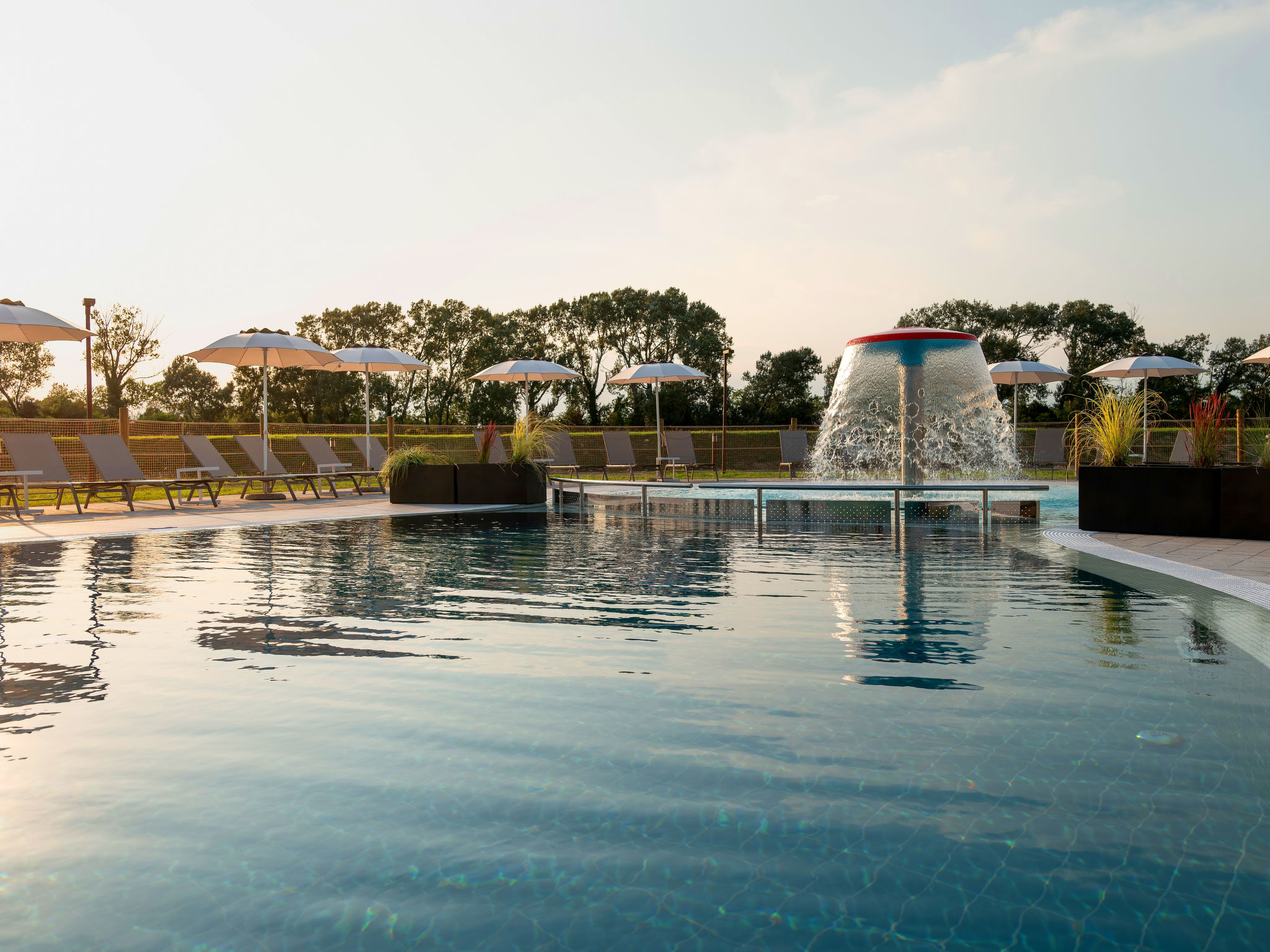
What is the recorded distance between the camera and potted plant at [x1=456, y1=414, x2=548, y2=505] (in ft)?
42.6

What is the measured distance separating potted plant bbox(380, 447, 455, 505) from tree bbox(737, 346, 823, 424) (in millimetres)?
25106

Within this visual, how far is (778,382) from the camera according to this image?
39.3 metres

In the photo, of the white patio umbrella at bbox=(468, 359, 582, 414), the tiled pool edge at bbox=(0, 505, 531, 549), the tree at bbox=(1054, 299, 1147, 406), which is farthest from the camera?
the tree at bbox=(1054, 299, 1147, 406)

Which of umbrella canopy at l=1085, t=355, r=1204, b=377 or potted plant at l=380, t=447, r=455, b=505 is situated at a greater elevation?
umbrella canopy at l=1085, t=355, r=1204, b=377

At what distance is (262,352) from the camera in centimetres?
1456

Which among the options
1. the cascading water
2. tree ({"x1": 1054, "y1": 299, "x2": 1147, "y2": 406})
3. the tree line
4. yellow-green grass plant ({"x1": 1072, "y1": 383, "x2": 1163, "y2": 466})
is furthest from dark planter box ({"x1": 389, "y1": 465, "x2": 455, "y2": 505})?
tree ({"x1": 1054, "y1": 299, "x2": 1147, "y2": 406})

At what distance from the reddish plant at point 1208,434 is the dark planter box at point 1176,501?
6.4 inches

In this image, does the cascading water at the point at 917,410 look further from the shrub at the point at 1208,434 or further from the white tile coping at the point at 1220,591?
the white tile coping at the point at 1220,591

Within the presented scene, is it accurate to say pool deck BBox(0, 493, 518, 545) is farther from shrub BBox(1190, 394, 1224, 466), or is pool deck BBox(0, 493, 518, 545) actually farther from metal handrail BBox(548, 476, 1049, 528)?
shrub BBox(1190, 394, 1224, 466)

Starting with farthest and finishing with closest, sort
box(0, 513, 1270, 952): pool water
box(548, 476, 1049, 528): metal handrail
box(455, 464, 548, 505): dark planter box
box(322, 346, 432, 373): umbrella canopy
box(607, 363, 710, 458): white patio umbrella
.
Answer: box(607, 363, 710, 458): white patio umbrella → box(322, 346, 432, 373): umbrella canopy → box(455, 464, 548, 505): dark planter box → box(548, 476, 1049, 528): metal handrail → box(0, 513, 1270, 952): pool water

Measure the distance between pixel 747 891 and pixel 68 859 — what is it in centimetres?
163

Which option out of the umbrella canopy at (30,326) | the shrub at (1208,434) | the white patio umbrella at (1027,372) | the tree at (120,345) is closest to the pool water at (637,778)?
the shrub at (1208,434)

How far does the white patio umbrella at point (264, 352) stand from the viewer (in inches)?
549

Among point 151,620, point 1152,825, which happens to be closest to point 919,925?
point 1152,825
